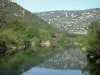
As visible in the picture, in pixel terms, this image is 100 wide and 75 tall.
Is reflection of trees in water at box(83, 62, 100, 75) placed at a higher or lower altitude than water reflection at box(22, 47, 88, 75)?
higher

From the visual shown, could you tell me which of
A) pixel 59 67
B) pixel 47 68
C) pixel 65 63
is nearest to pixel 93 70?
pixel 47 68

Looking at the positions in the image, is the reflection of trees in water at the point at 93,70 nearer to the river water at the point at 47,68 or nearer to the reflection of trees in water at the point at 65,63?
the river water at the point at 47,68

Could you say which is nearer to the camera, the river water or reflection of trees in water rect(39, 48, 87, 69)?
the river water

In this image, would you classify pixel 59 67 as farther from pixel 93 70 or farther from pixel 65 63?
pixel 93 70

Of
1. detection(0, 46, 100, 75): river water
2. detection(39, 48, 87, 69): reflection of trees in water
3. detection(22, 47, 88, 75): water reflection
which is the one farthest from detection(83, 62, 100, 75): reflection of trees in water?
detection(39, 48, 87, 69): reflection of trees in water

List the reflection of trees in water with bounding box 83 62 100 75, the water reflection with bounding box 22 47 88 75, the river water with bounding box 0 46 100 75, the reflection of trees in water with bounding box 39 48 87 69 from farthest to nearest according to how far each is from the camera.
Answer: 1. the reflection of trees in water with bounding box 39 48 87 69
2. the water reflection with bounding box 22 47 88 75
3. the river water with bounding box 0 46 100 75
4. the reflection of trees in water with bounding box 83 62 100 75

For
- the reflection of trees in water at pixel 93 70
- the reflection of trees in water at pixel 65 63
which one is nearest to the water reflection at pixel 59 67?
the reflection of trees in water at pixel 65 63

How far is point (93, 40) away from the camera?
7088 cm

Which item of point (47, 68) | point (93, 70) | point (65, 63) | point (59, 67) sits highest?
point (93, 70)

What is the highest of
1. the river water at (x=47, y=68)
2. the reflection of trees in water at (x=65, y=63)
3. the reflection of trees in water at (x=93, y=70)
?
the reflection of trees in water at (x=93, y=70)

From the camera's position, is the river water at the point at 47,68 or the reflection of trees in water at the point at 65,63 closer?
the river water at the point at 47,68

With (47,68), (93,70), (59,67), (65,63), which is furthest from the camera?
(65,63)

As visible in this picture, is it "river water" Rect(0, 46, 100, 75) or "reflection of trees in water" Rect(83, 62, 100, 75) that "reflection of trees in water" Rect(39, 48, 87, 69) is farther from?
"reflection of trees in water" Rect(83, 62, 100, 75)

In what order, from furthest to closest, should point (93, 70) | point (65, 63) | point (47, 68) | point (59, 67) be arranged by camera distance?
point (65, 63)
point (59, 67)
point (47, 68)
point (93, 70)
